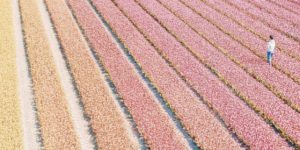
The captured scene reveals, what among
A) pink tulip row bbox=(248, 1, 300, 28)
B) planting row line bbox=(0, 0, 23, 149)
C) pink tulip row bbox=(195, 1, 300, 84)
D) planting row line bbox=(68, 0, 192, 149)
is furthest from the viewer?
pink tulip row bbox=(248, 1, 300, 28)

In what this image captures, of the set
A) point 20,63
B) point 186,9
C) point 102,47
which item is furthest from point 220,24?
point 20,63

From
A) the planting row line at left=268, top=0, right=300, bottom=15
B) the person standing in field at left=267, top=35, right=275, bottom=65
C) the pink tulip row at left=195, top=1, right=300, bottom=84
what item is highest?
the person standing in field at left=267, top=35, right=275, bottom=65

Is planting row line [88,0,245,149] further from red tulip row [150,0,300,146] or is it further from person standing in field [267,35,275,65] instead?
person standing in field [267,35,275,65]

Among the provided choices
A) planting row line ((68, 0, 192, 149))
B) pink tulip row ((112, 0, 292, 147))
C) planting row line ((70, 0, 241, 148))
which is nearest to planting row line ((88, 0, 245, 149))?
planting row line ((70, 0, 241, 148))

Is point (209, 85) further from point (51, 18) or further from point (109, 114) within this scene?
point (51, 18)

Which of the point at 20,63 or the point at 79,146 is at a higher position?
the point at 79,146

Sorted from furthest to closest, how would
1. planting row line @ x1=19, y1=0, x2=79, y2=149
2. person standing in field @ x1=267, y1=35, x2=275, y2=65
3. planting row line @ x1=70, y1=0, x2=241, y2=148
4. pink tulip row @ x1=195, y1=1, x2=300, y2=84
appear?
pink tulip row @ x1=195, y1=1, x2=300, y2=84 < person standing in field @ x1=267, y1=35, x2=275, y2=65 < planting row line @ x1=70, y1=0, x2=241, y2=148 < planting row line @ x1=19, y1=0, x2=79, y2=149

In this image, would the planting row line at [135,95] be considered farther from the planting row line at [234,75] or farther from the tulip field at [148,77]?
the planting row line at [234,75]
